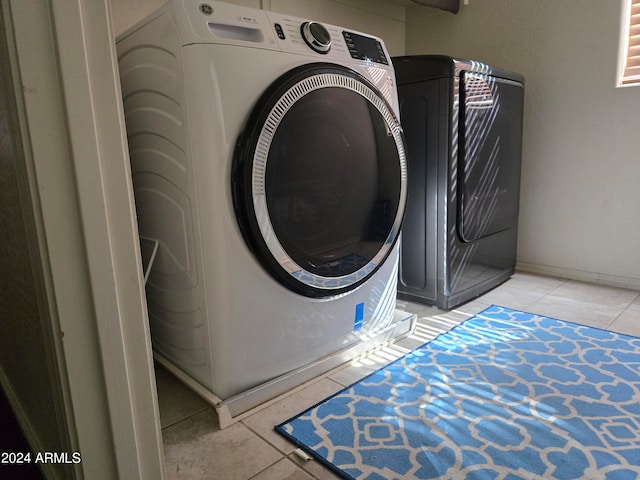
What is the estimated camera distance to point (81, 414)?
62 centimetres

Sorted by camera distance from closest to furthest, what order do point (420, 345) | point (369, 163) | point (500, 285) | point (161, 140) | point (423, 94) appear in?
point (161, 140), point (369, 163), point (420, 345), point (423, 94), point (500, 285)

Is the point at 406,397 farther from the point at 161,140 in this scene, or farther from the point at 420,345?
the point at 161,140

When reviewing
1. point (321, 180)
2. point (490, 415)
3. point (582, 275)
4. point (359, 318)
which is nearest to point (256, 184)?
point (321, 180)

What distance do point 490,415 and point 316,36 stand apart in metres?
1.26

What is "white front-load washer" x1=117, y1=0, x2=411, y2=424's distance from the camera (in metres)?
1.12

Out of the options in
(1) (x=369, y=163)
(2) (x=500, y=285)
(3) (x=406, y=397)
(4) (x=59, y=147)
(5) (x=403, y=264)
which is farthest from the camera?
(2) (x=500, y=285)

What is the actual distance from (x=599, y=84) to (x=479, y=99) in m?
0.79

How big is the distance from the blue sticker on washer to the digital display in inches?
34.6

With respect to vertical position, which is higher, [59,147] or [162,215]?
[59,147]

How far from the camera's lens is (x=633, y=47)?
2.14 meters

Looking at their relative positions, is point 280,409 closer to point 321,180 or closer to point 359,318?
point 359,318

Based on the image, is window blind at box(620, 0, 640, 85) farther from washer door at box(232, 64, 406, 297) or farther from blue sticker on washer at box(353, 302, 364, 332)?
blue sticker on washer at box(353, 302, 364, 332)

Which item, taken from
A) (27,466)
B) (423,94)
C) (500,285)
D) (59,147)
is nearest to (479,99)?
(423,94)

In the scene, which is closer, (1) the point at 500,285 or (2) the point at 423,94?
(2) the point at 423,94
